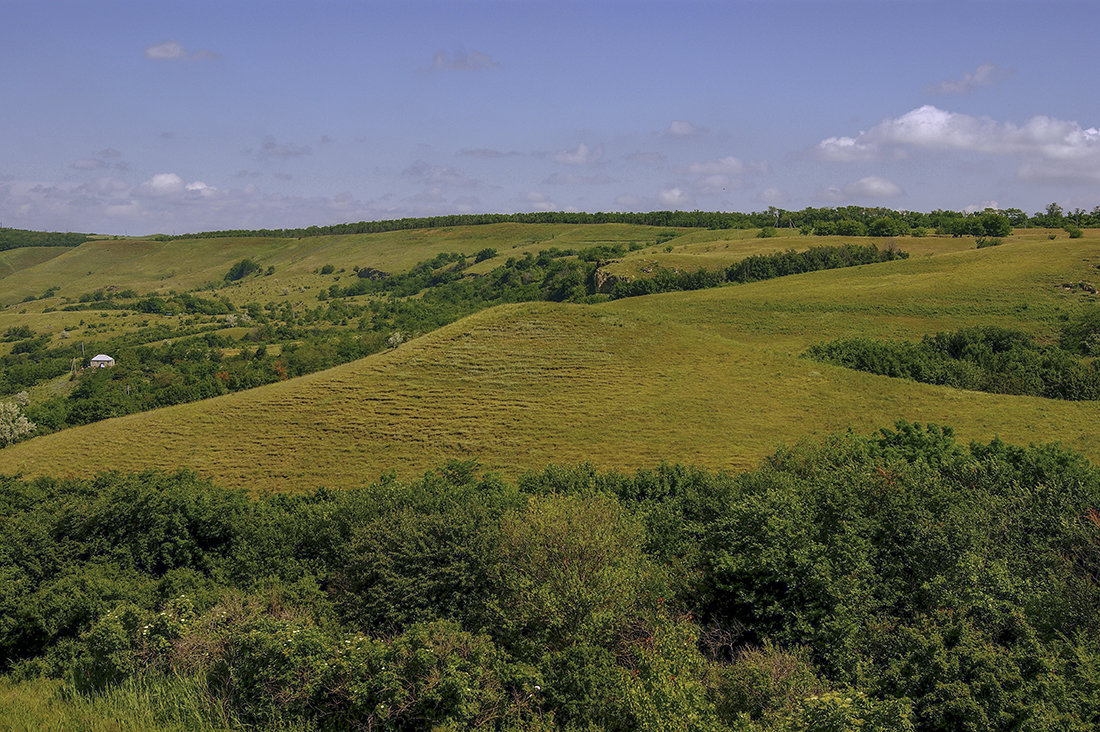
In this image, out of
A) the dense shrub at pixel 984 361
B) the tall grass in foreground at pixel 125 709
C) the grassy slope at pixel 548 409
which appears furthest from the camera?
the dense shrub at pixel 984 361

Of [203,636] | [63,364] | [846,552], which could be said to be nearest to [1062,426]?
[846,552]

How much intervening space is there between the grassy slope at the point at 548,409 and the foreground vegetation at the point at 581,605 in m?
18.1

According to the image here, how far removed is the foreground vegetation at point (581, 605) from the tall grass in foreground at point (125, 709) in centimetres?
16

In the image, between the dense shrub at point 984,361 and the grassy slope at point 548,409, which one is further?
the dense shrub at point 984,361

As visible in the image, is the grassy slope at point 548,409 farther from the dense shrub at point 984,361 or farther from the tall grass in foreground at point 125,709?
the tall grass in foreground at point 125,709

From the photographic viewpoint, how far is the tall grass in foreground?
678 inches

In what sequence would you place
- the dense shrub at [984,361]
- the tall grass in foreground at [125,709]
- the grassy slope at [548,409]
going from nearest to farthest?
the tall grass in foreground at [125,709] < the grassy slope at [548,409] < the dense shrub at [984,361]

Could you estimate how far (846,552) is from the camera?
2352 centimetres

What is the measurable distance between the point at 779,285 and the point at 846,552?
98.8m

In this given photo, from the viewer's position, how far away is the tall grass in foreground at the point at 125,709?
17.2 meters

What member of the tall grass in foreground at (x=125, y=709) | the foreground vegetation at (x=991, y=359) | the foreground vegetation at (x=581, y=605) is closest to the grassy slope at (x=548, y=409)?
the foreground vegetation at (x=991, y=359)

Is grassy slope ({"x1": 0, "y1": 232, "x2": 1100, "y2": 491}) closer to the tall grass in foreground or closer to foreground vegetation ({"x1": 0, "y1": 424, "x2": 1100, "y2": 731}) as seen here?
foreground vegetation ({"x1": 0, "y1": 424, "x2": 1100, "y2": 731})

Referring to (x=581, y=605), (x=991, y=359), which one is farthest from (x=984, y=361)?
(x=581, y=605)

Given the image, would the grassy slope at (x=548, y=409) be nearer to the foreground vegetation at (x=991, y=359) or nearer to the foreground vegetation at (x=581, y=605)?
the foreground vegetation at (x=991, y=359)
